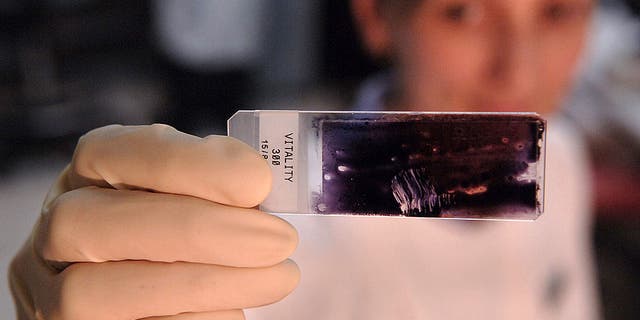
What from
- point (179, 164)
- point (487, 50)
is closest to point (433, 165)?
point (179, 164)

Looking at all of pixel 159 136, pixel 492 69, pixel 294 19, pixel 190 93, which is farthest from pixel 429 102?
pixel 159 136

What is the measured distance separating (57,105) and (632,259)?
0.90 meters

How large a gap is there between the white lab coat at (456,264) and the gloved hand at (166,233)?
12.8 inches

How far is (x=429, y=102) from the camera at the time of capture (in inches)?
33.2

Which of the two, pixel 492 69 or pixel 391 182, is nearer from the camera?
pixel 391 182

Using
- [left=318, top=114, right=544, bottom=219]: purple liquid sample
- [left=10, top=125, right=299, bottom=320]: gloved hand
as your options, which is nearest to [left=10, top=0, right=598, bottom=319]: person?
[left=10, top=125, right=299, bottom=320]: gloved hand

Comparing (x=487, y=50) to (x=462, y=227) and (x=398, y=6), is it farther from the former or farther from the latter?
(x=462, y=227)

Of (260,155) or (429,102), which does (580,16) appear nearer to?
(429,102)

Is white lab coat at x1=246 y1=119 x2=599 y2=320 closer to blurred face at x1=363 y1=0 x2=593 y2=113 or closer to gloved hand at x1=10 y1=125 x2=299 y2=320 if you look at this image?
blurred face at x1=363 y1=0 x2=593 y2=113

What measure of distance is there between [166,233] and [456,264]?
A: 0.51m

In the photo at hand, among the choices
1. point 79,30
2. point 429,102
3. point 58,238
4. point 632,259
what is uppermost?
point 79,30

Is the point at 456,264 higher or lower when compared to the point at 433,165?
lower

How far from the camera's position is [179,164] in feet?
1.49

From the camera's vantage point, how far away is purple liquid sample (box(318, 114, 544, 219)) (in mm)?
443
